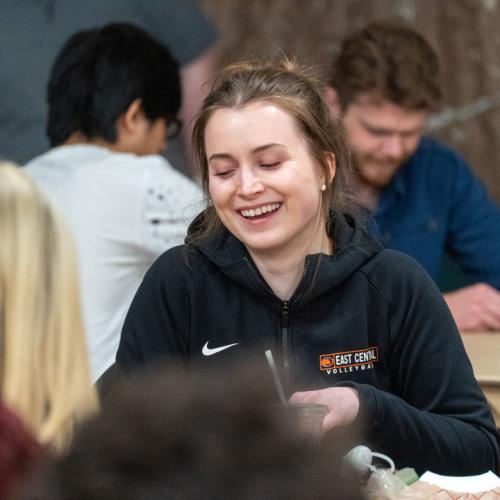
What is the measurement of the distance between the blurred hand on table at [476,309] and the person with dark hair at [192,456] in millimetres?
2332

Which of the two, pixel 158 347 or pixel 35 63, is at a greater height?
pixel 35 63

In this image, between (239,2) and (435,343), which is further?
(239,2)

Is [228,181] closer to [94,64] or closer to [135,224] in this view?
[135,224]

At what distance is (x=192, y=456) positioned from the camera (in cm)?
74

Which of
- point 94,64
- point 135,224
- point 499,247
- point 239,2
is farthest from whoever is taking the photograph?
point 239,2

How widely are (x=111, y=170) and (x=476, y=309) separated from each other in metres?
1.04

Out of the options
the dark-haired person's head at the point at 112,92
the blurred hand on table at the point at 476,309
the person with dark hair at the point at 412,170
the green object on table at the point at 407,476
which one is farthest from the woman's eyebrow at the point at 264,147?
the blurred hand on table at the point at 476,309

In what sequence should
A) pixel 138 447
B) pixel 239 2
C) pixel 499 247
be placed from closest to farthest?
pixel 138 447
pixel 499 247
pixel 239 2

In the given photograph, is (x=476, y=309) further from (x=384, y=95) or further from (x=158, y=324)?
(x=158, y=324)

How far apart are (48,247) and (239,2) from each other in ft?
8.33

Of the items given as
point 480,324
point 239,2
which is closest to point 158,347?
point 480,324

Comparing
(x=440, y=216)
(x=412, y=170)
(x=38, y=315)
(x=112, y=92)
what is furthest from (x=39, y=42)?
(x=38, y=315)

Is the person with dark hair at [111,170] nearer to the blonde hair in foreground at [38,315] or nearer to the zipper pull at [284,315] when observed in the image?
the zipper pull at [284,315]

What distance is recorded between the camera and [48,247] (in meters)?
1.55
